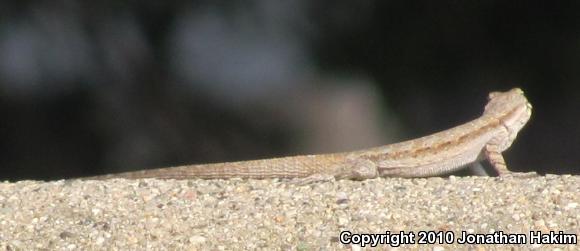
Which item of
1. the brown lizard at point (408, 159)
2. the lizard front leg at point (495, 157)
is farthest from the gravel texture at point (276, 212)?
the lizard front leg at point (495, 157)

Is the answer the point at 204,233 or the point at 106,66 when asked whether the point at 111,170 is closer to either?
the point at 106,66

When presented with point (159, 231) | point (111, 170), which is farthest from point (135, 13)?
point (159, 231)

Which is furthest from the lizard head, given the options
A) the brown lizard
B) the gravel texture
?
the gravel texture

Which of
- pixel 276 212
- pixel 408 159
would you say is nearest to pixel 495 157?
pixel 408 159

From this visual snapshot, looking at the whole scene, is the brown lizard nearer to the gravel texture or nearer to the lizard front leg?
the lizard front leg

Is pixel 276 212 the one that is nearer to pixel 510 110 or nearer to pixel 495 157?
pixel 495 157

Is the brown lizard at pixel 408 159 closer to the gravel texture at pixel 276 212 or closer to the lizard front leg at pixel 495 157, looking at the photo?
the lizard front leg at pixel 495 157
